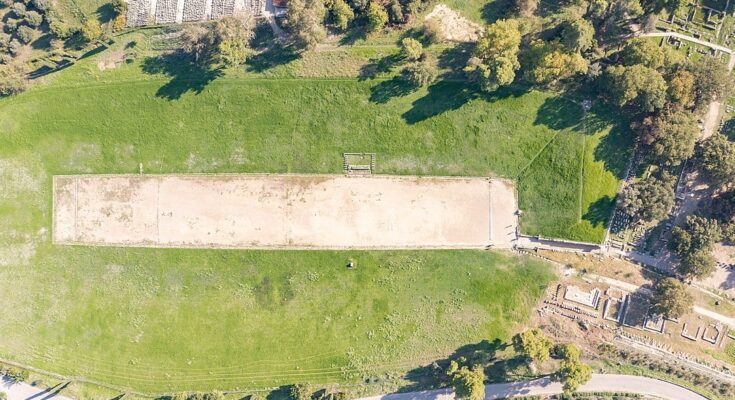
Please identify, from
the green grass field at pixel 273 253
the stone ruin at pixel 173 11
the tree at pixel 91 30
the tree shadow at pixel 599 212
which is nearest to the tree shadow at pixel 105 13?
the tree at pixel 91 30

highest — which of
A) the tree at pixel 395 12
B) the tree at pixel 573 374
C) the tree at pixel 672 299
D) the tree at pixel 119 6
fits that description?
the tree at pixel 395 12

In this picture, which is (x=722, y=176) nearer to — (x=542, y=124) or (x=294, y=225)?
(x=542, y=124)

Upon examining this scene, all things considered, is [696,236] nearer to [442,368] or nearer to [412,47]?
[442,368]

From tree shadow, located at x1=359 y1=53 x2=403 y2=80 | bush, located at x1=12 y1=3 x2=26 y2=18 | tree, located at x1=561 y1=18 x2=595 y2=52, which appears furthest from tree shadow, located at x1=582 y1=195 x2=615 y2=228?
bush, located at x1=12 y1=3 x2=26 y2=18

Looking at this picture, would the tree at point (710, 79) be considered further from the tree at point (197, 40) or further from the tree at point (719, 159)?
the tree at point (197, 40)

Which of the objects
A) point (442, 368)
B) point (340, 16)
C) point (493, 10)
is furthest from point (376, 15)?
point (442, 368)

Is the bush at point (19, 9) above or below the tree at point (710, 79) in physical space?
below

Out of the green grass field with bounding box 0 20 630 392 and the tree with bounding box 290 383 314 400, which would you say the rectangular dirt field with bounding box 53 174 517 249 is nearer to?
the green grass field with bounding box 0 20 630 392
